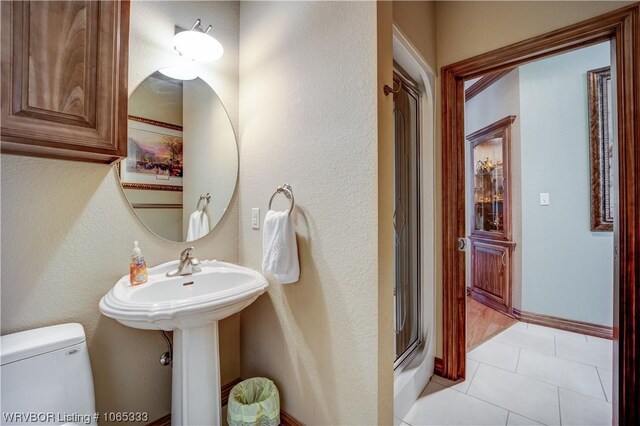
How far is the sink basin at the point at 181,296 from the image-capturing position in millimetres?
980

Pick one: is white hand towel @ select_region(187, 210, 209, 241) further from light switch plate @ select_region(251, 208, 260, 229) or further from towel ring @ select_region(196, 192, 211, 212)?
light switch plate @ select_region(251, 208, 260, 229)

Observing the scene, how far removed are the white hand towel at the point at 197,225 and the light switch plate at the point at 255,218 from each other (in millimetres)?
251

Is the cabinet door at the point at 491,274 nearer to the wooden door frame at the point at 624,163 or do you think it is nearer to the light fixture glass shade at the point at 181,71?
the wooden door frame at the point at 624,163

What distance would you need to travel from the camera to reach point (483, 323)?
2.80 metres

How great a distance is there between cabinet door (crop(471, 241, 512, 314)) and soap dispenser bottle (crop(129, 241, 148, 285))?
130 inches

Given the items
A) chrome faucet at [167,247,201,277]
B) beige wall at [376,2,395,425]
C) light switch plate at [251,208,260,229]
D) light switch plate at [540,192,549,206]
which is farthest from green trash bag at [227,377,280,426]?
light switch plate at [540,192,549,206]

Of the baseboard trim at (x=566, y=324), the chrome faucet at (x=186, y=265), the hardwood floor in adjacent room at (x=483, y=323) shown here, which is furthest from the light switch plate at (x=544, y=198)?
the chrome faucet at (x=186, y=265)

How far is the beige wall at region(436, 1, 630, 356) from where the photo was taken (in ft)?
4.82

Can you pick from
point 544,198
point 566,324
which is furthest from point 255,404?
point 544,198

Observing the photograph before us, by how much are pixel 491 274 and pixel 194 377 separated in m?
3.31

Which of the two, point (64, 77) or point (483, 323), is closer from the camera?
point (64, 77)

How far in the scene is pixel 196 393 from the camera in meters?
1.19

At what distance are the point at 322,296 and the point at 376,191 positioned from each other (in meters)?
0.54

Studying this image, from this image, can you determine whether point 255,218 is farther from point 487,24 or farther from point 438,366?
point 487,24
